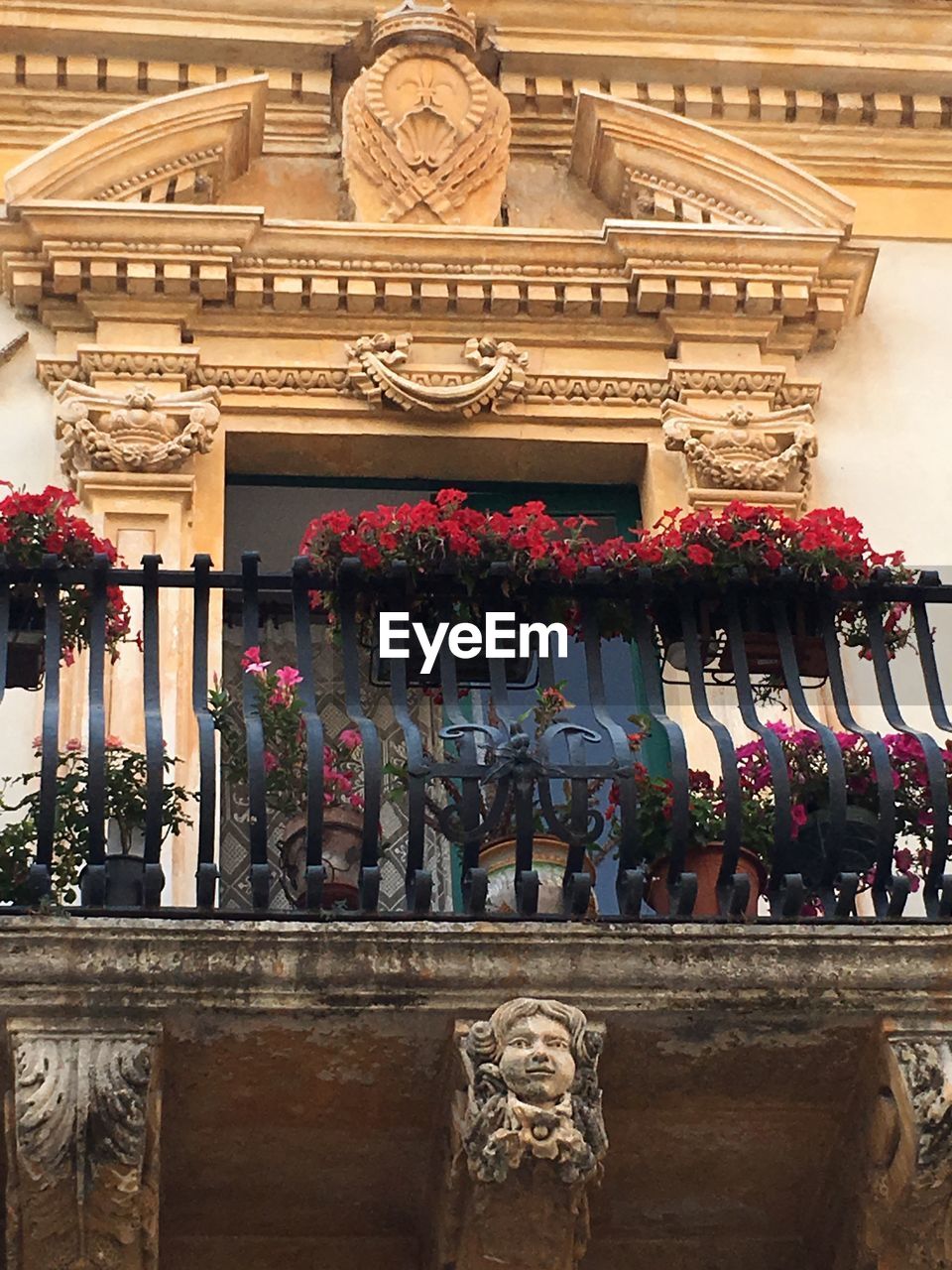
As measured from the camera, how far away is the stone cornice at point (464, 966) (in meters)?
6.86

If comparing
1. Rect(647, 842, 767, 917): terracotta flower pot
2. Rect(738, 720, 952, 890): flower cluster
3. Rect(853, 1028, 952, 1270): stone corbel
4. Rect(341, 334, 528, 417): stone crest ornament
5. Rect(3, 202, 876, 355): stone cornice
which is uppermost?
Rect(3, 202, 876, 355): stone cornice

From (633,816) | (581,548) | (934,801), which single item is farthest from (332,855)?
(934,801)

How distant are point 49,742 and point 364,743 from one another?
0.74 meters

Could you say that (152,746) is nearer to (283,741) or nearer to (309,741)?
(309,741)

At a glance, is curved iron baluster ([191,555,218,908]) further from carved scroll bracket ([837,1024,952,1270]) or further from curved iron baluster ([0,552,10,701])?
carved scroll bracket ([837,1024,952,1270])

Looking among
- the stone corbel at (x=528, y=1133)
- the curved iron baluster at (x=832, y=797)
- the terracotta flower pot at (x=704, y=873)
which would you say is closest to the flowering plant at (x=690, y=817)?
the terracotta flower pot at (x=704, y=873)

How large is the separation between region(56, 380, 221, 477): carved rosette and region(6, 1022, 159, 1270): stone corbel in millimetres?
2877

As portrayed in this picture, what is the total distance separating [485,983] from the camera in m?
6.95

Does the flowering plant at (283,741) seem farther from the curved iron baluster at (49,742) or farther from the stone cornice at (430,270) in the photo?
the stone cornice at (430,270)

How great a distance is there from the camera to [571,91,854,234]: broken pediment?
10.1 m

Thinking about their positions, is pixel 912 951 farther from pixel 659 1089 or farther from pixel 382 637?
pixel 382 637

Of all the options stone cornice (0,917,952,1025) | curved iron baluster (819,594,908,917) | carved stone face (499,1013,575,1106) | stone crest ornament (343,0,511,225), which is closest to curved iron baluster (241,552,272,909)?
stone cornice (0,917,952,1025)

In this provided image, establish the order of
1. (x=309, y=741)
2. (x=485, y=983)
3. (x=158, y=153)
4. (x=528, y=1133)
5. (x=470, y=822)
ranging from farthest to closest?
1. (x=158, y=153)
2. (x=309, y=741)
3. (x=470, y=822)
4. (x=485, y=983)
5. (x=528, y=1133)

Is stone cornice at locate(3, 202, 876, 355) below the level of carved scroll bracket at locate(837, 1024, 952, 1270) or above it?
above
